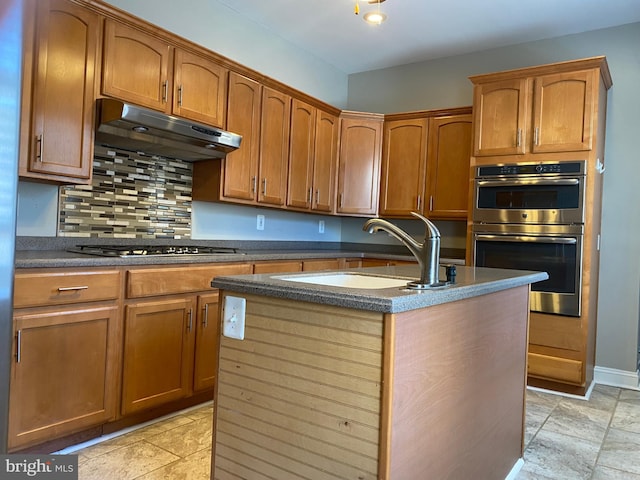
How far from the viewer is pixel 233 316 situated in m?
1.44

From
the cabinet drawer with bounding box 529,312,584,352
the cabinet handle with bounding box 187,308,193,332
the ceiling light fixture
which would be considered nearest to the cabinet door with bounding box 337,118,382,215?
the ceiling light fixture

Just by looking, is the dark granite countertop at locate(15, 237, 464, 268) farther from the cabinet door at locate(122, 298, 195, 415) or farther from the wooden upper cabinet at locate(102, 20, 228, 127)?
the wooden upper cabinet at locate(102, 20, 228, 127)

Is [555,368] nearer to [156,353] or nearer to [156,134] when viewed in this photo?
[156,353]

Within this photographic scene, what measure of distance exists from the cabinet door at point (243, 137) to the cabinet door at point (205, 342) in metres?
0.87

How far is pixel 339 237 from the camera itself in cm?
496

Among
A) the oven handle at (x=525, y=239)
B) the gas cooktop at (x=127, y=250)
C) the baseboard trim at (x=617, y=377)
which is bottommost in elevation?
the baseboard trim at (x=617, y=377)

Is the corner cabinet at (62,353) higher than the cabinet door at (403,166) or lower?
lower

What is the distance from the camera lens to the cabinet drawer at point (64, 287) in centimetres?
192

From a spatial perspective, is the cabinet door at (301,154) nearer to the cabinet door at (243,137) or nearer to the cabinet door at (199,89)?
the cabinet door at (243,137)

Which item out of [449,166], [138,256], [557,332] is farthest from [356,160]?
[138,256]

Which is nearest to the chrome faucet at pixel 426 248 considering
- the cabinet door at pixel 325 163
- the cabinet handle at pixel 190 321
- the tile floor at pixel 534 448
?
the tile floor at pixel 534 448

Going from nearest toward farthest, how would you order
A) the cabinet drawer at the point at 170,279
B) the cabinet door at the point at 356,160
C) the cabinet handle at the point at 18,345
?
the cabinet handle at the point at 18,345
the cabinet drawer at the point at 170,279
the cabinet door at the point at 356,160

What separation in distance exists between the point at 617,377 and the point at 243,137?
3.30 metres

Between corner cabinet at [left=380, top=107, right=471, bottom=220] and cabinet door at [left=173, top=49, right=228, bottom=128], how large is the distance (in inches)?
69.5
